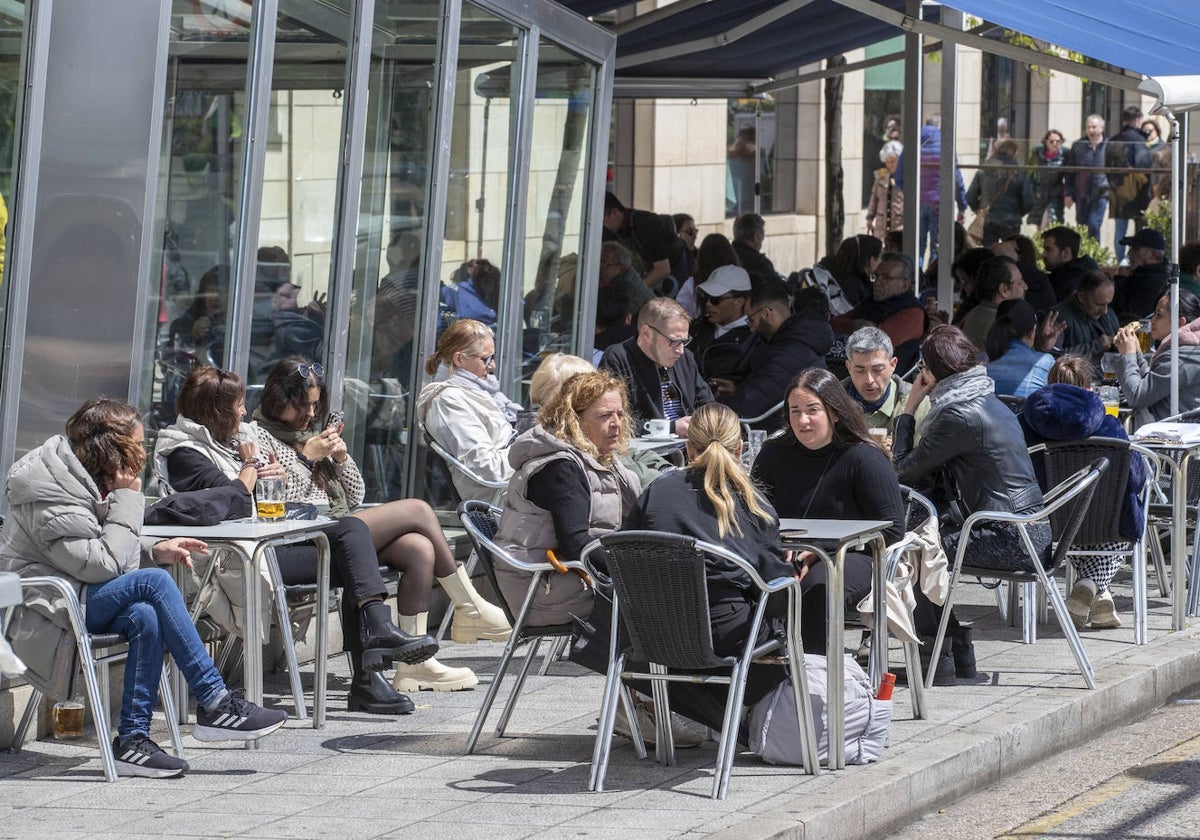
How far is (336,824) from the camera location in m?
5.36

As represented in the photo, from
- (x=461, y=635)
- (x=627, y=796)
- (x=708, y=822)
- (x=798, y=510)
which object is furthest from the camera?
(x=461, y=635)

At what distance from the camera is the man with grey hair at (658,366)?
918 cm

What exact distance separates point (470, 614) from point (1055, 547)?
224 centimetres

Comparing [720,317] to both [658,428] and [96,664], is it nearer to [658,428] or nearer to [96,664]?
[658,428]

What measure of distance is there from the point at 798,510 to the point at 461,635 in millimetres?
1648

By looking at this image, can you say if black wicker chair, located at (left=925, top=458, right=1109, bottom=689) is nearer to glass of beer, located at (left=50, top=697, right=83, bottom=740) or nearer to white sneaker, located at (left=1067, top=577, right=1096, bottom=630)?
white sneaker, located at (left=1067, top=577, right=1096, bottom=630)

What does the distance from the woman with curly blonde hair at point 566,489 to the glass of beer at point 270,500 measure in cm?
74

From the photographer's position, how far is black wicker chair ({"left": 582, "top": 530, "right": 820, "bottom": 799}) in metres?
5.59

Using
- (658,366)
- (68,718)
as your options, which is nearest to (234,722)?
(68,718)

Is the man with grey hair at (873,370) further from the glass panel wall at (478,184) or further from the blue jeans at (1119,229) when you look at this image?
the blue jeans at (1119,229)

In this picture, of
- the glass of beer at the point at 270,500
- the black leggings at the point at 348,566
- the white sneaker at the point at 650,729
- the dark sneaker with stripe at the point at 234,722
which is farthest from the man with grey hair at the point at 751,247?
the dark sneaker with stripe at the point at 234,722

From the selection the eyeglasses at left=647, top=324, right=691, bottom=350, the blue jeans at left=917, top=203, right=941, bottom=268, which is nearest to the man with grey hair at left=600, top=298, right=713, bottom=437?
the eyeglasses at left=647, top=324, right=691, bottom=350

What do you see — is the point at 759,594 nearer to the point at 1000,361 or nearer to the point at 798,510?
the point at 798,510

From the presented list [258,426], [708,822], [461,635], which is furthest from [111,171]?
[708,822]
